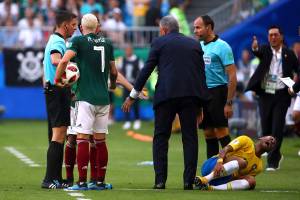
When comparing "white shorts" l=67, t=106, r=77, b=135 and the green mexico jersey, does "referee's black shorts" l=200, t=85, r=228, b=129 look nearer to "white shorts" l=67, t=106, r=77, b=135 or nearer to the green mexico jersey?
"white shorts" l=67, t=106, r=77, b=135

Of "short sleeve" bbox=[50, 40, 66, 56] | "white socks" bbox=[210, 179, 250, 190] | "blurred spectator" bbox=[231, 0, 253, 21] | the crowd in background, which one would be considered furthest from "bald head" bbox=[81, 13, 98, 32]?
"blurred spectator" bbox=[231, 0, 253, 21]

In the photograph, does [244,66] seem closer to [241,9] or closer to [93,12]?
[241,9]

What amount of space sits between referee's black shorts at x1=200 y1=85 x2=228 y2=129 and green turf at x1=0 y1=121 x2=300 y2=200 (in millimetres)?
985

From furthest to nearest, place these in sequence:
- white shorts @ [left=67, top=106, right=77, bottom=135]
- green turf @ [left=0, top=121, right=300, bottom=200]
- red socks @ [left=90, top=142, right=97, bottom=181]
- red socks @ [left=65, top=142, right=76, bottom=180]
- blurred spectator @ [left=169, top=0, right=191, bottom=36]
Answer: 1. blurred spectator @ [left=169, top=0, right=191, bottom=36]
2. red socks @ [left=65, top=142, right=76, bottom=180]
3. red socks @ [left=90, top=142, right=97, bottom=181]
4. white shorts @ [left=67, top=106, right=77, bottom=135]
5. green turf @ [left=0, top=121, right=300, bottom=200]

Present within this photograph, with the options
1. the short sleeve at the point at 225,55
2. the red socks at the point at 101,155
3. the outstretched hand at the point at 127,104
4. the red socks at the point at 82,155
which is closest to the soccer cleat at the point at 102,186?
the red socks at the point at 101,155

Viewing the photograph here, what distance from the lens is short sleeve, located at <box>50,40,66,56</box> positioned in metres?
13.1

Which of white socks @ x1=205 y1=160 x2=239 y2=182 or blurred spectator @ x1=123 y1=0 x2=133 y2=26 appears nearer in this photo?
white socks @ x1=205 y1=160 x2=239 y2=182

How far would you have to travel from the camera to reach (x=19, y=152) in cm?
1998

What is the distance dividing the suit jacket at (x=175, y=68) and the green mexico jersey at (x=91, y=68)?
534mm

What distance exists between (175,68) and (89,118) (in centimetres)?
128

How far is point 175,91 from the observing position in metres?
13.1

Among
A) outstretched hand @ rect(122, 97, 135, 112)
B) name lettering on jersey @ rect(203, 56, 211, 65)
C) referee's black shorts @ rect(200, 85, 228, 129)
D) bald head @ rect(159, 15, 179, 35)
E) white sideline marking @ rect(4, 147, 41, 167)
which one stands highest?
bald head @ rect(159, 15, 179, 35)

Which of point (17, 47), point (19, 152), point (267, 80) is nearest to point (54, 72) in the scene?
point (267, 80)

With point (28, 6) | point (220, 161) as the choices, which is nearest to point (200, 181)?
point (220, 161)
